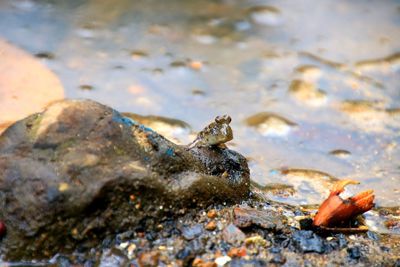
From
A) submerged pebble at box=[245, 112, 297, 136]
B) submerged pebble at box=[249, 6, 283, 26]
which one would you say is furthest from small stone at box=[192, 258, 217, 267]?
submerged pebble at box=[249, 6, 283, 26]

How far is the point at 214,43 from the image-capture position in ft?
11.8

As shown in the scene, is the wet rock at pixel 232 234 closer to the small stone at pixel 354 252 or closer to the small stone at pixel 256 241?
the small stone at pixel 256 241

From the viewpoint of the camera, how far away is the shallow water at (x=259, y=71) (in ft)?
8.97

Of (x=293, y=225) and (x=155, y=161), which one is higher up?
(x=155, y=161)

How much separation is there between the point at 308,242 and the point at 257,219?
19 centimetres

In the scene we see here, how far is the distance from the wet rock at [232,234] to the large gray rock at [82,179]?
0.43 feet

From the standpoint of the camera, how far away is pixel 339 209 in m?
1.91

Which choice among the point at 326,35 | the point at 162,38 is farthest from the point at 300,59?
the point at 162,38

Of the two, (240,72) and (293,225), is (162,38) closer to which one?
(240,72)

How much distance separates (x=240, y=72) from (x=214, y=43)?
0.37 m

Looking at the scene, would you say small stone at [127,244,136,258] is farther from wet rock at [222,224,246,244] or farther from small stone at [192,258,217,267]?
wet rock at [222,224,246,244]

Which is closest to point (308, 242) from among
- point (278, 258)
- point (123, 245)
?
point (278, 258)

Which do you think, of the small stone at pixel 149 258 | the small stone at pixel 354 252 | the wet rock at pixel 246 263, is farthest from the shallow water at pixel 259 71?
the small stone at pixel 149 258

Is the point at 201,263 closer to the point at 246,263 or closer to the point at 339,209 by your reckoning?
the point at 246,263
